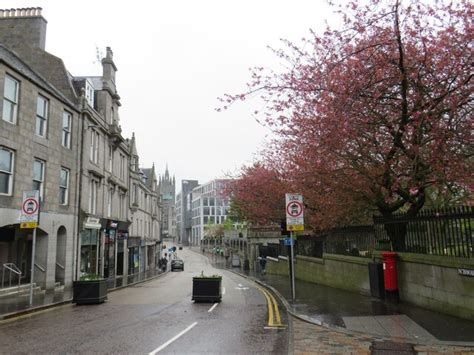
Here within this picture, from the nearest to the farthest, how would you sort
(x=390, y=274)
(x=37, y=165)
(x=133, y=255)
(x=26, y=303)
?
(x=390, y=274), (x=26, y=303), (x=37, y=165), (x=133, y=255)

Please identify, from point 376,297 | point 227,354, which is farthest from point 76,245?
point 227,354

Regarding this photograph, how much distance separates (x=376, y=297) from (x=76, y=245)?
1694 centimetres

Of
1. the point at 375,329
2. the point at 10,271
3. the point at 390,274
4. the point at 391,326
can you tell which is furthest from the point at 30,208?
the point at 390,274

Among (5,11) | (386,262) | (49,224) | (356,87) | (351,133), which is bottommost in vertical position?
(386,262)

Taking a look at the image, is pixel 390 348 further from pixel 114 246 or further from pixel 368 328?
pixel 114 246

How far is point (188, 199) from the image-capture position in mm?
183875

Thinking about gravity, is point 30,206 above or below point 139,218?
below

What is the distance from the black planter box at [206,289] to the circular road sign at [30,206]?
20.6 feet

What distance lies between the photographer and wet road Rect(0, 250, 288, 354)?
8164 millimetres

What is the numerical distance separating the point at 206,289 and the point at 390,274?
21.5ft

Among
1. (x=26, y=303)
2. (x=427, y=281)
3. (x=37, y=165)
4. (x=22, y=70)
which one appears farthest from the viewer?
(x=37, y=165)

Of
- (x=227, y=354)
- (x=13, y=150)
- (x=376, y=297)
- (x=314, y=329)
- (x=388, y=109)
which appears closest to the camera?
(x=227, y=354)

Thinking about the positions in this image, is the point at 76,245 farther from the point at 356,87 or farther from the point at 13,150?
the point at 356,87

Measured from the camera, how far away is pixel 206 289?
1574 centimetres
